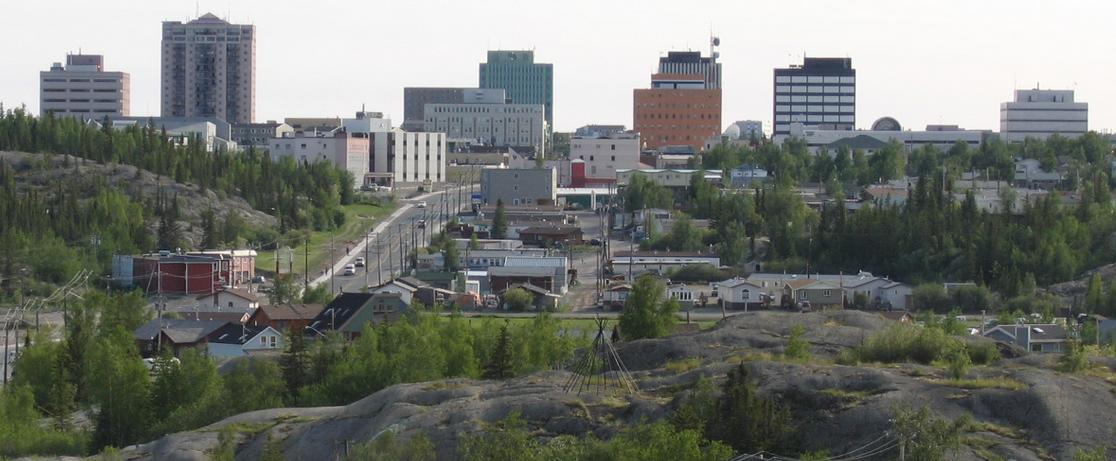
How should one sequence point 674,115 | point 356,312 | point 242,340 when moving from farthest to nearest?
point 674,115 < point 356,312 < point 242,340

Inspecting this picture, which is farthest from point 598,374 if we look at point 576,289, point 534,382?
point 576,289

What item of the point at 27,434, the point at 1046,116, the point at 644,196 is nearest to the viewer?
the point at 27,434

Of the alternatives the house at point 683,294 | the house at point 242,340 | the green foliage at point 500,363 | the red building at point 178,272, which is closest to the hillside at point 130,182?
the red building at point 178,272

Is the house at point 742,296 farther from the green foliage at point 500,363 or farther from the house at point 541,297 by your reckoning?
the green foliage at point 500,363

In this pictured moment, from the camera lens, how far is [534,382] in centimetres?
4156

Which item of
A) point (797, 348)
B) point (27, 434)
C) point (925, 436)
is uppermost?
point (797, 348)

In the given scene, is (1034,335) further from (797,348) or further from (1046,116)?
(1046,116)

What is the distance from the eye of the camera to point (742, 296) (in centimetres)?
8712

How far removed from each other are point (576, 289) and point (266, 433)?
168 feet

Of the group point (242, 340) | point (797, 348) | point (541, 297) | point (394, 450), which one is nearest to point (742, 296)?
point (541, 297)

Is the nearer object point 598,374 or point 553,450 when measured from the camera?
point 553,450

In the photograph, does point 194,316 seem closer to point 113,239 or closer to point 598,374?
point 113,239

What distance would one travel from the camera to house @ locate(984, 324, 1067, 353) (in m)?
64.9

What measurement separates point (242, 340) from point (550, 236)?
40978 mm
